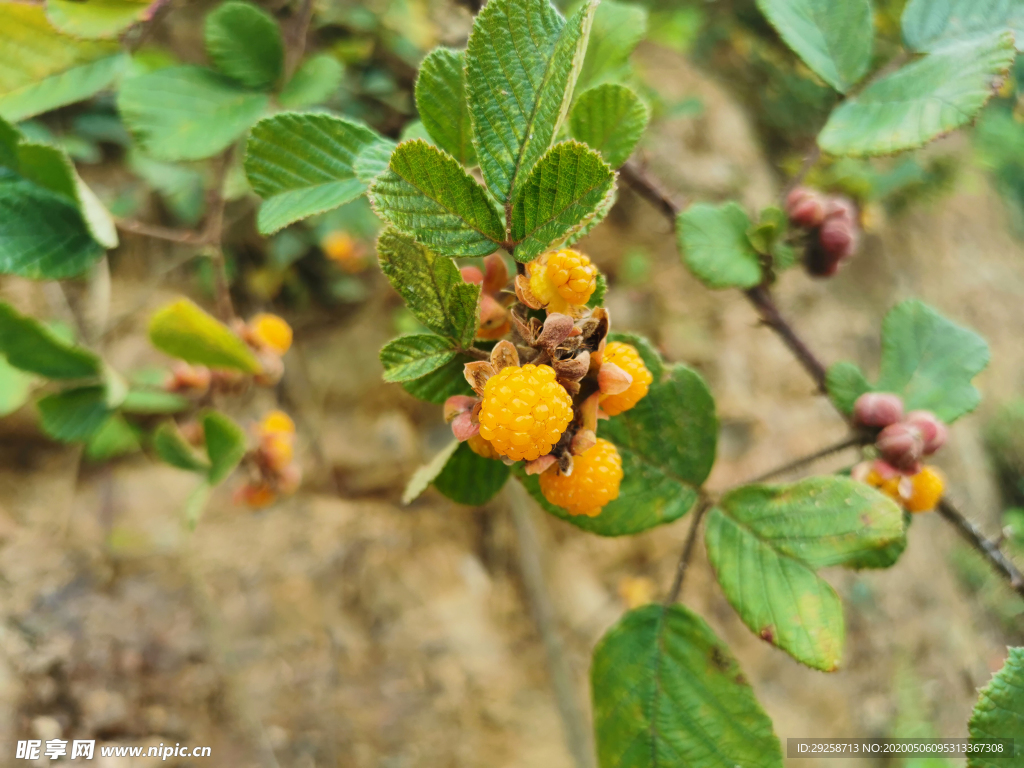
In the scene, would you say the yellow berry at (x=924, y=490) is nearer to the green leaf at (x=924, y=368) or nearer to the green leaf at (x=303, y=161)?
the green leaf at (x=924, y=368)

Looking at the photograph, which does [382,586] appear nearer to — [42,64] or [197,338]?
[197,338]

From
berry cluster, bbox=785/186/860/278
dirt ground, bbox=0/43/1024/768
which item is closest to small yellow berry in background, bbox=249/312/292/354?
dirt ground, bbox=0/43/1024/768

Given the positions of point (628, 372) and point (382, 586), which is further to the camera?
point (382, 586)

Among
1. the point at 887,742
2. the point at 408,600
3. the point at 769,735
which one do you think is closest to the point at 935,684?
the point at 887,742

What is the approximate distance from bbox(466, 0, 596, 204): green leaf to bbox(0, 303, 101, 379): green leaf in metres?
0.61

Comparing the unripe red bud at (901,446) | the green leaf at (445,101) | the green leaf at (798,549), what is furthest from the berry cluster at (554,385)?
the unripe red bud at (901,446)

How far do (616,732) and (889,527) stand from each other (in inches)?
14.0

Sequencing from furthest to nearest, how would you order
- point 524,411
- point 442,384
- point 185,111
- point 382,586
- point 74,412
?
point 382,586 < point 74,412 < point 185,111 < point 442,384 < point 524,411

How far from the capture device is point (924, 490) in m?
0.67

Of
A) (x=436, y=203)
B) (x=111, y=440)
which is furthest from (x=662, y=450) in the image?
(x=111, y=440)

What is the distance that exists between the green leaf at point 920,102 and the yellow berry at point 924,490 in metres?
0.36

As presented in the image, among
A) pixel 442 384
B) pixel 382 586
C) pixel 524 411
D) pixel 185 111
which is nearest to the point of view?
pixel 524 411

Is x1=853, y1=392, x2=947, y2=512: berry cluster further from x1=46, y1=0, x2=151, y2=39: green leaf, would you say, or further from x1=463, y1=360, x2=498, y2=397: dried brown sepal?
x1=46, y1=0, x2=151, y2=39: green leaf

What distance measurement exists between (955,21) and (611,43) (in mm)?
395
